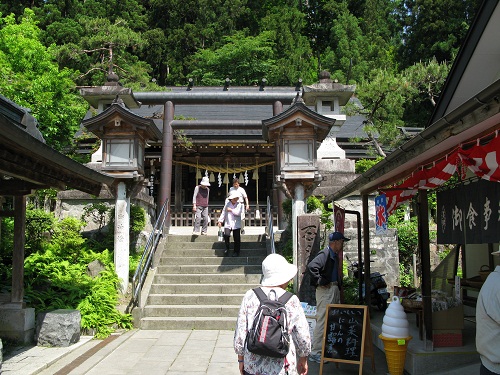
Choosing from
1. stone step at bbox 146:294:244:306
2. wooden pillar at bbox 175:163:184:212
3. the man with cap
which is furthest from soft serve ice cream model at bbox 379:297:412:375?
wooden pillar at bbox 175:163:184:212

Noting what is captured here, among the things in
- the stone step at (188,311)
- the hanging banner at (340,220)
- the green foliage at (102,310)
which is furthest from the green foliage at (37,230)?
the hanging banner at (340,220)

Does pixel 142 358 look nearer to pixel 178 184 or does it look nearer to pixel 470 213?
pixel 470 213

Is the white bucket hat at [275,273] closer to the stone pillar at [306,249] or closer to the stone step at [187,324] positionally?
the stone pillar at [306,249]

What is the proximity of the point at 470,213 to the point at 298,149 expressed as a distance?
6.40 m

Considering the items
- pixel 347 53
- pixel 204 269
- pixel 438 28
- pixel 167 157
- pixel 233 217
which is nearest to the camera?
pixel 204 269

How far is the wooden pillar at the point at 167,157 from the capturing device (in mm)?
16422

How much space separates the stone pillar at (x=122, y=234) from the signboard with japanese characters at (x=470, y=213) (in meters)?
7.70

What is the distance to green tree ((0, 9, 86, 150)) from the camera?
19.3m

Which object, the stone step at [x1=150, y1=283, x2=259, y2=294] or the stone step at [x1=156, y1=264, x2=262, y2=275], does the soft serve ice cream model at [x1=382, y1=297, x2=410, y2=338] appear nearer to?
the stone step at [x1=150, y1=283, x2=259, y2=294]

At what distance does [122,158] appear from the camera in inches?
501

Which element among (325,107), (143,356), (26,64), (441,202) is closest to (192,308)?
(143,356)

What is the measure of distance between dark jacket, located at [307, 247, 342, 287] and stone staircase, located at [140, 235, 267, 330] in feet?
13.0

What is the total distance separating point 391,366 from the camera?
23.2 feet

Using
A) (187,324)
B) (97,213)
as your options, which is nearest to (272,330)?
(187,324)
